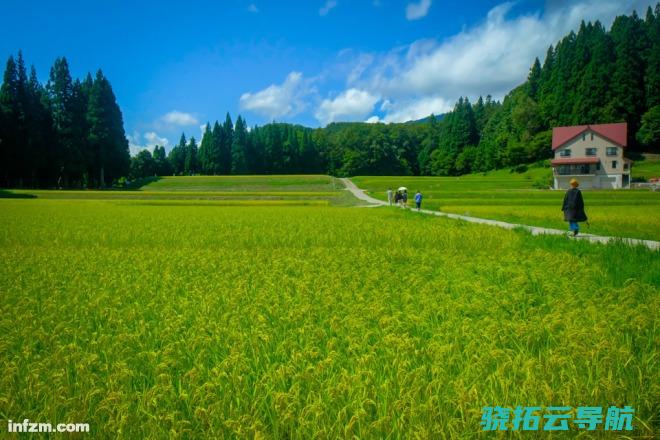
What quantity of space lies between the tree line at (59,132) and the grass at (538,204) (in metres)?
43.6

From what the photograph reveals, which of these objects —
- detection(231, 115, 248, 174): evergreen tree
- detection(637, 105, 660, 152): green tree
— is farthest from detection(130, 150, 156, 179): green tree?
detection(637, 105, 660, 152): green tree

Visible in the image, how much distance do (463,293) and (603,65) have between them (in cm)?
9047

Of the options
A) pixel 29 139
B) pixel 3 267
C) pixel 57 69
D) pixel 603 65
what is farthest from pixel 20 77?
pixel 603 65

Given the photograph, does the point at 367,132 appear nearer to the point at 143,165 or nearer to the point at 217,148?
the point at 217,148

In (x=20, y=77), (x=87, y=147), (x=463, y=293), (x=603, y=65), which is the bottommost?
(x=463, y=293)

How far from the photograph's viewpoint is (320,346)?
3734mm

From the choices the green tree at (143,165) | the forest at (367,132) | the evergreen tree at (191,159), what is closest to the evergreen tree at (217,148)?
the forest at (367,132)

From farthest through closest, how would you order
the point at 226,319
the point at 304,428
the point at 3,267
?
the point at 3,267
the point at 226,319
the point at 304,428

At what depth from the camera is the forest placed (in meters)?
58.2

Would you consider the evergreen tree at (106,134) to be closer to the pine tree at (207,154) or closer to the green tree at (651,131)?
the pine tree at (207,154)

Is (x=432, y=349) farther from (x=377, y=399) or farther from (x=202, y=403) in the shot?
(x=202, y=403)

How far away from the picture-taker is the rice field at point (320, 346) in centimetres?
262

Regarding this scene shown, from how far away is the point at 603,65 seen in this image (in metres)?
73.9

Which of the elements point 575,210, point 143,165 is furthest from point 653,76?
point 143,165
